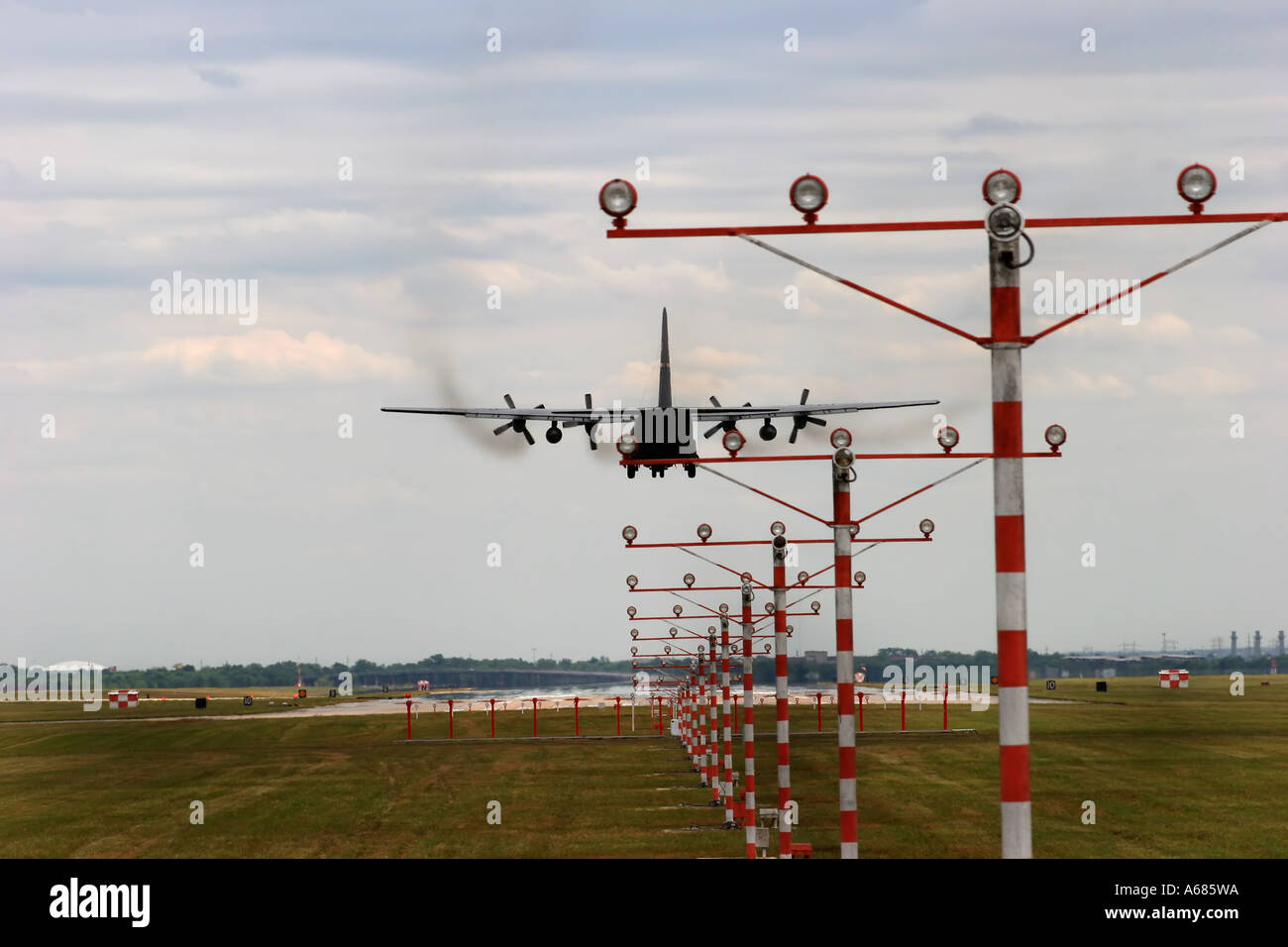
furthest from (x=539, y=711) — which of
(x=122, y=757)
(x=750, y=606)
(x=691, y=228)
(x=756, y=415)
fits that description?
(x=691, y=228)

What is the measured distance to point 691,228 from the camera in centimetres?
2423

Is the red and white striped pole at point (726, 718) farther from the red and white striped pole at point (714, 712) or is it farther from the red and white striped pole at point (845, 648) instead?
the red and white striped pole at point (845, 648)

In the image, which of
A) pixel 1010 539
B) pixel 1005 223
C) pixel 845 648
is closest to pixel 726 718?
pixel 845 648

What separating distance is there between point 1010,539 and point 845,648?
15.4 m

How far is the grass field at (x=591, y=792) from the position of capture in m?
61.4

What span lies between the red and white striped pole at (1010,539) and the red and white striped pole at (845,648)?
14.5 meters

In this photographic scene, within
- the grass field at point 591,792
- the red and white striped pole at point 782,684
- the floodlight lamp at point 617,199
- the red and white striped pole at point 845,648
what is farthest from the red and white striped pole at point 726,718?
the floodlight lamp at point 617,199

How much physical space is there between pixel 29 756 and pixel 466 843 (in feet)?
208

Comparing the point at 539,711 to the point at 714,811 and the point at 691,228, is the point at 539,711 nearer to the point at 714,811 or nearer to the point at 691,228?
the point at 714,811

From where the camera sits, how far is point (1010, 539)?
73.1 ft

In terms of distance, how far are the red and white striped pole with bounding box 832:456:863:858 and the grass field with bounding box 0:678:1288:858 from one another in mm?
19232

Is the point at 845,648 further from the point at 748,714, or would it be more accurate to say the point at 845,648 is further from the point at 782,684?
the point at 748,714

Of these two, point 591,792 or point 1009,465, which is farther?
point 591,792

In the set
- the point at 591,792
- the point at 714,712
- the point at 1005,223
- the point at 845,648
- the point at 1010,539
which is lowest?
the point at 591,792
